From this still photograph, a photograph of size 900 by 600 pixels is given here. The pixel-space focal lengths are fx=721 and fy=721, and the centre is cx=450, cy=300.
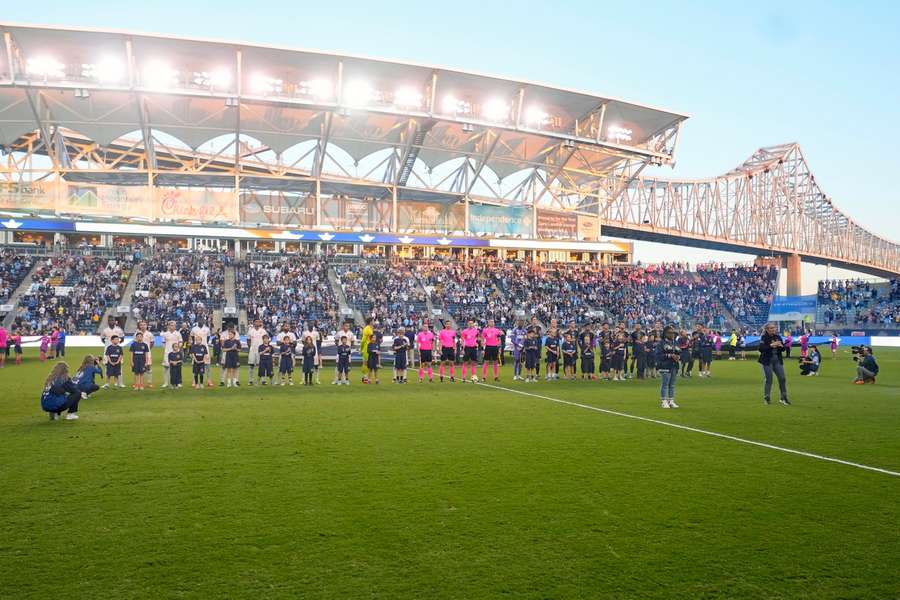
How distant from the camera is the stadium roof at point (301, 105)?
40281mm

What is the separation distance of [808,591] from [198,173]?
155 feet

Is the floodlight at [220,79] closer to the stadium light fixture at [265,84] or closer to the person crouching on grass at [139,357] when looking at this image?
the stadium light fixture at [265,84]

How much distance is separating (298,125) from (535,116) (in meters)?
16.3

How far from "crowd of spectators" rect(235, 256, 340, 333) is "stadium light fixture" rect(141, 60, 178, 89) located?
38.5 ft

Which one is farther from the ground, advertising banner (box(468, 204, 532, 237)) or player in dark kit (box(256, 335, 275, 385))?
advertising banner (box(468, 204, 532, 237))

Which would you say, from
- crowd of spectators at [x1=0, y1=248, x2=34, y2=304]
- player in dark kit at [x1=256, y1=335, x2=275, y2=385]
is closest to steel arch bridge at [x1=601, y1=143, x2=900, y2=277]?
crowd of spectators at [x1=0, y1=248, x2=34, y2=304]

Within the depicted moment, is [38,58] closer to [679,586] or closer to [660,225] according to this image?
[679,586]

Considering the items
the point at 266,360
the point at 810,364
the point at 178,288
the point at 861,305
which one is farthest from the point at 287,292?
the point at 861,305

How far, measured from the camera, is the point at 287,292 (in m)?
43.8

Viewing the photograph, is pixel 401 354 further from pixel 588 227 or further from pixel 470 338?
pixel 588 227

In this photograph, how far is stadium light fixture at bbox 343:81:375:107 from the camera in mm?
44428

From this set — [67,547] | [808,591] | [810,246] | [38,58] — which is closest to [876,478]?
[808,591]

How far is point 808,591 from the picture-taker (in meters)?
4.71

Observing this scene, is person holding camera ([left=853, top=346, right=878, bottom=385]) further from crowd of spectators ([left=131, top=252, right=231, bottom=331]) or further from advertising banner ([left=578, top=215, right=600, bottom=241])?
advertising banner ([left=578, top=215, right=600, bottom=241])
